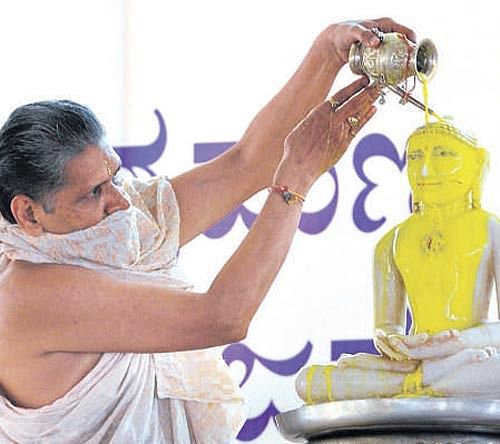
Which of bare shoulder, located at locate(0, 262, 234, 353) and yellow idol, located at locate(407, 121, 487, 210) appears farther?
yellow idol, located at locate(407, 121, 487, 210)

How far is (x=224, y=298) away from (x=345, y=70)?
1.40 m

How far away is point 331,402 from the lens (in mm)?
1897

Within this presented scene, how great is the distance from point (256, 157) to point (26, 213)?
445 mm

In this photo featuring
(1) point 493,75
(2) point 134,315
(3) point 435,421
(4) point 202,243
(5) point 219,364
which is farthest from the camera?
(4) point 202,243

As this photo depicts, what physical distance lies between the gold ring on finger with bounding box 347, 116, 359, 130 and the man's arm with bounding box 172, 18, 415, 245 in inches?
9.1

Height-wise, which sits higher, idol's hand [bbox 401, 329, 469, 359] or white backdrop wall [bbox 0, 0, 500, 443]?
white backdrop wall [bbox 0, 0, 500, 443]

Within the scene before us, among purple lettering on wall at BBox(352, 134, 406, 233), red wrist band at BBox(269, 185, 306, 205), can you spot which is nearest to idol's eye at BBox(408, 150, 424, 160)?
red wrist band at BBox(269, 185, 306, 205)

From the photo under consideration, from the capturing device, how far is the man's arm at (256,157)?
86.5 inches

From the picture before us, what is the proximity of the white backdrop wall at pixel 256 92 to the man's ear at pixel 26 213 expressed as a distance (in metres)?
1.23

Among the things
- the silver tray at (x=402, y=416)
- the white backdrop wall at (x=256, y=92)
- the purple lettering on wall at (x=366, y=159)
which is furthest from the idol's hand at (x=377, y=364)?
the purple lettering on wall at (x=366, y=159)

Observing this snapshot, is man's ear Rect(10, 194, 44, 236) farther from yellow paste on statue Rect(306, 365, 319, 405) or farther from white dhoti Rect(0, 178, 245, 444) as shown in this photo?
yellow paste on statue Rect(306, 365, 319, 405)

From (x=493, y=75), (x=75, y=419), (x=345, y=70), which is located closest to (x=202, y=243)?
(x=345, y=70)

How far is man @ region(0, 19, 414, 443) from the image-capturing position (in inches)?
74.8

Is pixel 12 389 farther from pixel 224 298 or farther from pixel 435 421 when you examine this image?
pixel 435 421
